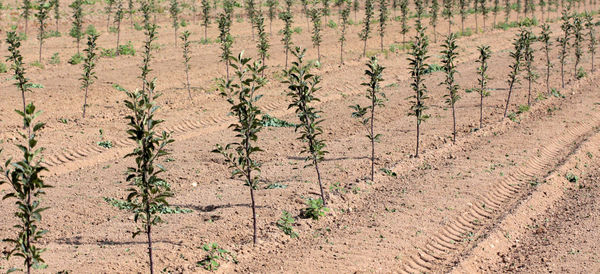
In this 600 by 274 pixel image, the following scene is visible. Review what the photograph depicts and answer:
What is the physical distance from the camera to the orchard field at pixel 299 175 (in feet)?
55.7

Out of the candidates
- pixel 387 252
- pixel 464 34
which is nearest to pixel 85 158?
pixel 387 252

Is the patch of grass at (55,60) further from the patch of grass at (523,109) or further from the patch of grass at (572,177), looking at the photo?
the patch of grass at (572,177)

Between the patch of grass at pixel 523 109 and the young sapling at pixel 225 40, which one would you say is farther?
the young sapling at pixel 225 40

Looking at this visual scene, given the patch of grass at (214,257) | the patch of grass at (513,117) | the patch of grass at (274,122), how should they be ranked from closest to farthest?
1. the patch of grass at (214,257)
2. the patch of grass at (274,122)
3. the patch of grass at (513,117)

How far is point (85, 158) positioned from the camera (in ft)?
88.9

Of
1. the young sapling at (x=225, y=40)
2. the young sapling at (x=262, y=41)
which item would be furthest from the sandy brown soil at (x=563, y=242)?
the young sapling at (x=262, y=41)

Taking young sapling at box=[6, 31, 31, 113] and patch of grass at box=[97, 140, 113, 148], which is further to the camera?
patch of grass at box=[97, 140, 113, 148]

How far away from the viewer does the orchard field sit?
668 inches

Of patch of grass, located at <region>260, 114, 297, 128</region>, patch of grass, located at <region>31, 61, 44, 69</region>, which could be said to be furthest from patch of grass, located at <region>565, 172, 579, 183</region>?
patch of grass, located at <region>31, 61, 44, 69</region>

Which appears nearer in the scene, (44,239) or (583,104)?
(44,239)

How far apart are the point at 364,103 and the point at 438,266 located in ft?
62.1

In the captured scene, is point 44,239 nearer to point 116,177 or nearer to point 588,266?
point 116,177

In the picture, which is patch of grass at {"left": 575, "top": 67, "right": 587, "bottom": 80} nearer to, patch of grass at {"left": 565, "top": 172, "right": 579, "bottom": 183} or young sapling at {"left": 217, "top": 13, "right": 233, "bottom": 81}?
patch of grass at {"left": 565, "top": 172, "right": 579, "bottom": 183}

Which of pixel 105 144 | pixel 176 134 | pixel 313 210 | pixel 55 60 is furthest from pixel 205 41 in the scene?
pixel 313 210
